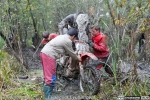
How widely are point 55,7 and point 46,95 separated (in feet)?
38.3

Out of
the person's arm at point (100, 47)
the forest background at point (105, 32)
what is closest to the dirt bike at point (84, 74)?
the forest background at point (105, 32)

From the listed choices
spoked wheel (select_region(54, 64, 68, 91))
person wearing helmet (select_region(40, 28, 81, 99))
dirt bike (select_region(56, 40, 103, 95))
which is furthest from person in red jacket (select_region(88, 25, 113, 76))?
spoked wheel (select_region(54, 64, 68, 91))

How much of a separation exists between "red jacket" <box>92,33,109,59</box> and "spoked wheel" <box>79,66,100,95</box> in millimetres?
756

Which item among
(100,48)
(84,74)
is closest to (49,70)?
(84,74)

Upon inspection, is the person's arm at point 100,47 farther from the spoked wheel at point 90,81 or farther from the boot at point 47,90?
the boot at point 47,90

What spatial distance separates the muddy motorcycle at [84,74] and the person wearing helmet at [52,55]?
0.43 meters

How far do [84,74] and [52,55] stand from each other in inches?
37.9

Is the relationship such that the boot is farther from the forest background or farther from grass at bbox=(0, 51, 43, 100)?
the forest background

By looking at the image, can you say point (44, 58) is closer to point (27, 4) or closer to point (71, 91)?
point (71, 91)

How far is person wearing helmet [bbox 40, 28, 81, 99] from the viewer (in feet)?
18.7

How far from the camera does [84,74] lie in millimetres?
6258

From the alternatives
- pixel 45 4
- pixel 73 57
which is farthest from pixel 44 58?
pixel 45 4

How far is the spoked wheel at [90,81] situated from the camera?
5761mm

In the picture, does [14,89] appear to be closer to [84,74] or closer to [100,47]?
[84,74]
